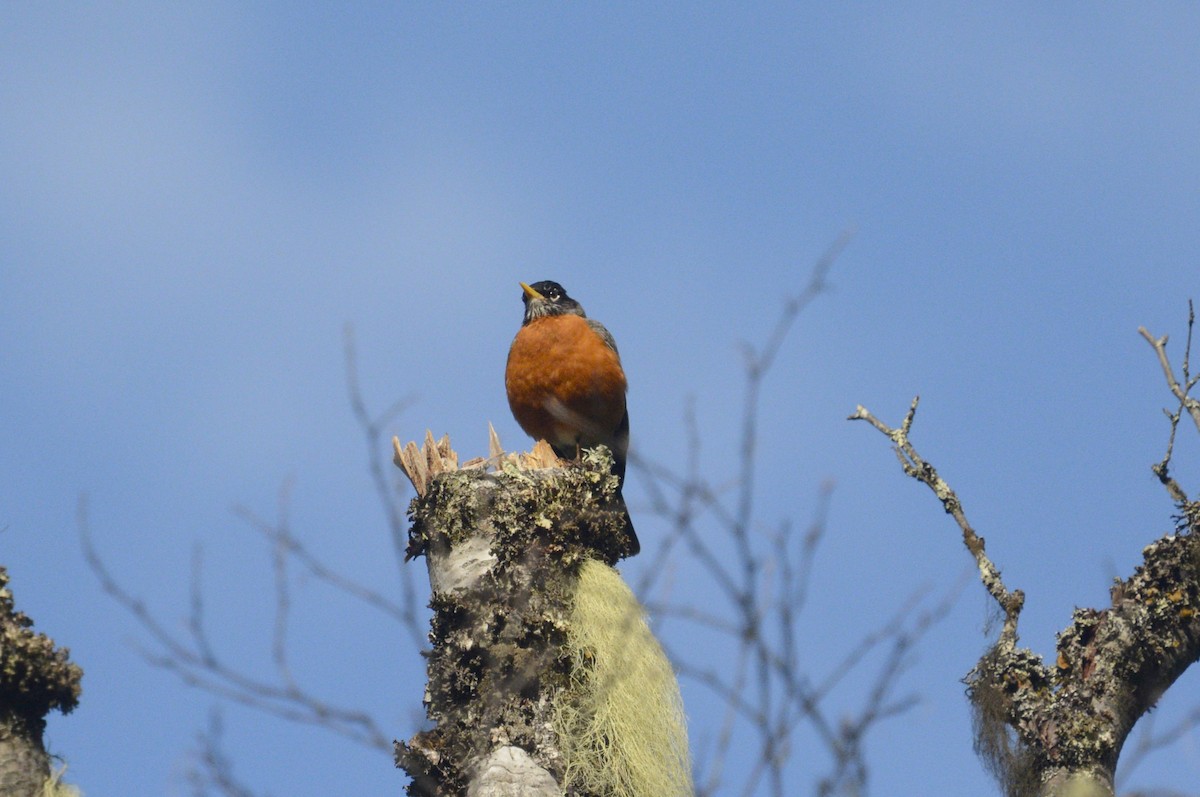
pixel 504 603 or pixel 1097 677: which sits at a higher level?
Result: pixel 504 603

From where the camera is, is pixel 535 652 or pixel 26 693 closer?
pixel 26 693

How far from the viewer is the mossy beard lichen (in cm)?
506

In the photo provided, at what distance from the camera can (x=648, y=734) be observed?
17.0ft

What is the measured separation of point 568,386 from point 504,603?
10.6 ft

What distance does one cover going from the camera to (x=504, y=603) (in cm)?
537

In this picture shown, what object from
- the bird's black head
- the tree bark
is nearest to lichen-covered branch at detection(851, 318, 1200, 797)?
the tree bark

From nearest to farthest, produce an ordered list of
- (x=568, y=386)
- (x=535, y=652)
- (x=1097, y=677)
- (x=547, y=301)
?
(x=1097, y=677), (x=535, y=652), (x=568, y=386), (x=547, y=301)

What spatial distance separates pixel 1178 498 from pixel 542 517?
2.47m

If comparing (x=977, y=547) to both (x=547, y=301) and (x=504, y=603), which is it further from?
(x=547, y=301)

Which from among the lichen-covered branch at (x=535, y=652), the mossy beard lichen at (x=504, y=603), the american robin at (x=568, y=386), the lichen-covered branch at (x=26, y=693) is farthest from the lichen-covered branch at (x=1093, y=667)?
the american robin at (x=568, y=386)

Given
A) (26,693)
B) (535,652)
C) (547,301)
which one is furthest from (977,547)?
(547,301)

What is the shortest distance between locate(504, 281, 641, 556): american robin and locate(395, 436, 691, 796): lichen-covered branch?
238cm

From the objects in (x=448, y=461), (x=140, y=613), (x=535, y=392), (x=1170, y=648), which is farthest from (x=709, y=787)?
(x=535, y=392)

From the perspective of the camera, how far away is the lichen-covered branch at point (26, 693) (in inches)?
174
